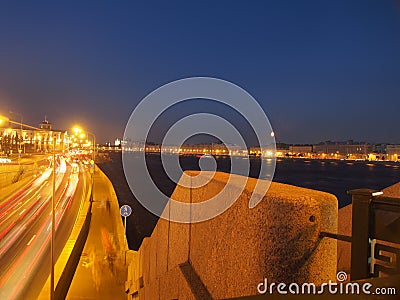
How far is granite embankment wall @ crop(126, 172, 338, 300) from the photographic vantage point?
10.5 ft

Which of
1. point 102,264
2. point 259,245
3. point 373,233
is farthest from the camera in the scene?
point 102,264

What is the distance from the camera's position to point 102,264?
1953cm

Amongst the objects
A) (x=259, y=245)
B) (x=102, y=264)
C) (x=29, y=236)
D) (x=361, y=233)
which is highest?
(x=361, y=233)

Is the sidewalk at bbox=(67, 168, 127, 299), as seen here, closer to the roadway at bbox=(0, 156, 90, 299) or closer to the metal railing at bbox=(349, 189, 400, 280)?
the roadway at bbox=(0, 156, 90, 299)

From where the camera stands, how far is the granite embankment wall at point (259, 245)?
3.19m

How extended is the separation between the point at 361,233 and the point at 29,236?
22.1m

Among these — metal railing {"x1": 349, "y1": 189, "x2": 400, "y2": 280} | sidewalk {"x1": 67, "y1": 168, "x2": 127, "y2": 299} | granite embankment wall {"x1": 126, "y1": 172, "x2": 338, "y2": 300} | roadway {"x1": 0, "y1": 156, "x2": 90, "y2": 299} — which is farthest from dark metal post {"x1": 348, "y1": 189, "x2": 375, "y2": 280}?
sidewalk {"x1": 67, "y1": 168, "x2": 127, "y2": 299}

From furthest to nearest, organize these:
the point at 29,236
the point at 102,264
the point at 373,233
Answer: the point at 29,236 < the point at 102,264 < the point at 373,233

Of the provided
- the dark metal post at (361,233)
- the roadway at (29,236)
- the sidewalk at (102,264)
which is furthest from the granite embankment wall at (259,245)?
the sidewalk at (102,264)

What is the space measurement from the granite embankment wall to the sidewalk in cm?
1257

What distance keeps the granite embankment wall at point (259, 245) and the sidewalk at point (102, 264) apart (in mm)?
12573

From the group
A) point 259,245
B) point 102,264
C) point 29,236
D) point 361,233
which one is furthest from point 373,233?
point 29,236

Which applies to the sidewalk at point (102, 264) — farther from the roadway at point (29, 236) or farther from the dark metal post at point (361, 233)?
the dark metal post at point (361, 233)

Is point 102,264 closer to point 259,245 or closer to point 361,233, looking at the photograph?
point 259,245
